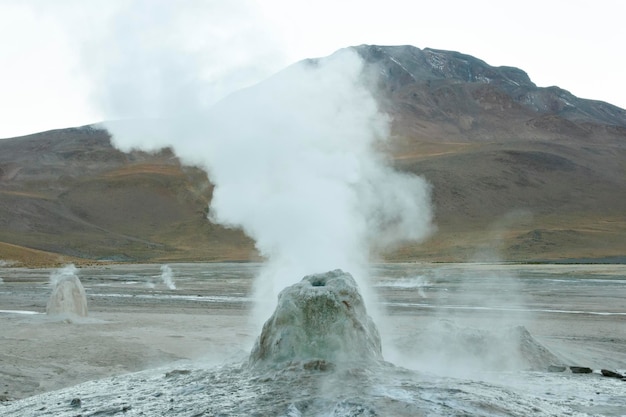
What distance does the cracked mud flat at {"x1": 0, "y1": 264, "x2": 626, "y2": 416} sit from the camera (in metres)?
9.74

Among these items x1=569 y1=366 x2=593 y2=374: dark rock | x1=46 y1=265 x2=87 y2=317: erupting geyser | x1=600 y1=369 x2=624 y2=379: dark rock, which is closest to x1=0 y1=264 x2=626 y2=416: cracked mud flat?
x1=600 y1=369 x2=624 y2=379: dark rock

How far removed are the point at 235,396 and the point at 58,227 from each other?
11557cm

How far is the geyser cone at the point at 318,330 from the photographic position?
11.4 m

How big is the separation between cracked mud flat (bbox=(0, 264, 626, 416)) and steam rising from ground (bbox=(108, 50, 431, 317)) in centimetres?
250

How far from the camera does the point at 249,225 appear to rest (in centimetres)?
2283

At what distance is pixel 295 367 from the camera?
1108cm

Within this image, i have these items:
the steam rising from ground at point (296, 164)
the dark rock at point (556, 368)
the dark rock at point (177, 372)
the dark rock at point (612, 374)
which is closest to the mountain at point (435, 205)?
the steam rising from ground at point (296, 164)

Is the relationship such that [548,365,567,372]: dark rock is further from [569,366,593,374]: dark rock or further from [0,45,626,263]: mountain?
[0,45,626,263]: mountain

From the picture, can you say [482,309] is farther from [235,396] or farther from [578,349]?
[235,396]

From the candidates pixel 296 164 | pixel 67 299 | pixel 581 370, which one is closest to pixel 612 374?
pixel 581 370

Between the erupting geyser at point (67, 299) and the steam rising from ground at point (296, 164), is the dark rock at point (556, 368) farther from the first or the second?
the erupting geyser at point (67, 299)


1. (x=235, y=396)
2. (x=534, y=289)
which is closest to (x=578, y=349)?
(x=235, y=396)

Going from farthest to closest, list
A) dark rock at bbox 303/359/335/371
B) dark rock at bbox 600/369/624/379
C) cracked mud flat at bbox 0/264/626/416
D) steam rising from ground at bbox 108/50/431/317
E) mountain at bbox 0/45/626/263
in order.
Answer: mountain at bbox 0/45/626/263 < steam rising from ground at bbox 108/50/431/317 < dark rock at bbox 600/369/624/379 < dark rock at bbox 303/359/335/371 < cracked mud flat at bbox 0/264/626/416

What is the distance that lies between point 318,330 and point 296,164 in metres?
11.7
